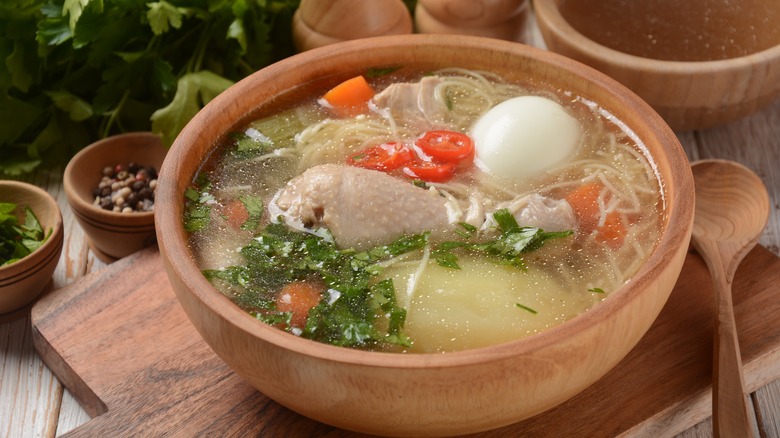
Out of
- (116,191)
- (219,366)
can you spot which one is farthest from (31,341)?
(219,366)

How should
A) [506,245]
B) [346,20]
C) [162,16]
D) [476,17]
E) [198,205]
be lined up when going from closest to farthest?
[506,245] → [198,205] → [162,16] → [346,20] → [476,17]

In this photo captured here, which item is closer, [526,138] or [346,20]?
[526,138]

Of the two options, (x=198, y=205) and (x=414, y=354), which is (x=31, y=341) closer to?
(x=198, y=205)

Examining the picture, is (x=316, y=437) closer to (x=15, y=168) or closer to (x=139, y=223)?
(x=139, y=223)

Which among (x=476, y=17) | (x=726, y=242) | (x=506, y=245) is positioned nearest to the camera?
(x=506, y=245)

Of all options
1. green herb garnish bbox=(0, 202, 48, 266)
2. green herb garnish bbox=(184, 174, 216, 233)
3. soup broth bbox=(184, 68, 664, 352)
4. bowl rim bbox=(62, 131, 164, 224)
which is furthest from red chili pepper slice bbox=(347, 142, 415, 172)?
green herb garnish bbox=(0, 202, 48, 266)

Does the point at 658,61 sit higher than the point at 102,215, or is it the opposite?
the point at 658,61
